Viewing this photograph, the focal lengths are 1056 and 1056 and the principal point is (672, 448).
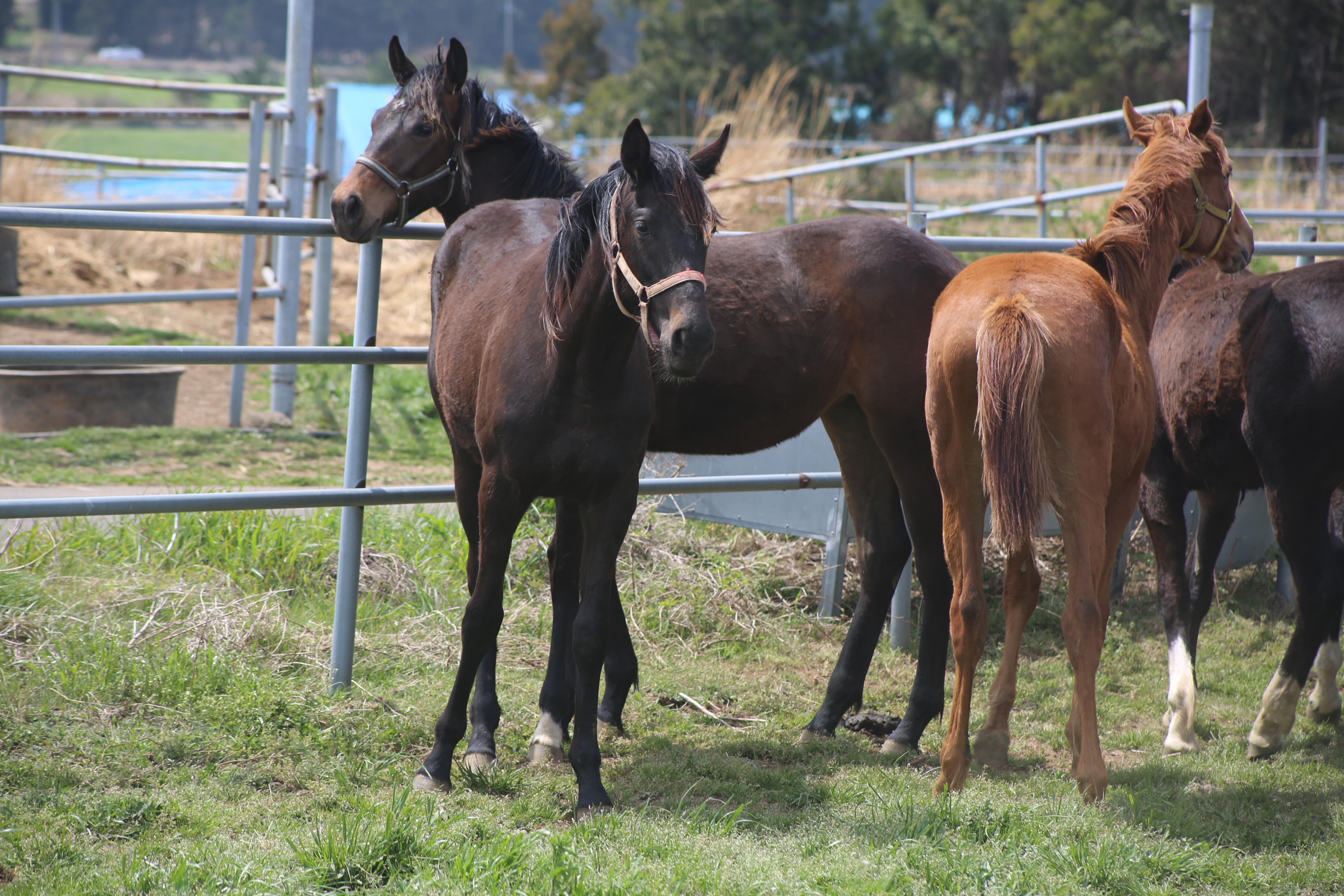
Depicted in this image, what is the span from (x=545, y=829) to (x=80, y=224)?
7.72ft

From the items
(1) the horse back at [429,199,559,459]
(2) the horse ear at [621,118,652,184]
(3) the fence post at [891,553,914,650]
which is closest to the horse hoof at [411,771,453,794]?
(1) the horse back at [429,199,559,459]

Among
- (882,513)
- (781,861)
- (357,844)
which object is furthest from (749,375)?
(357,844)

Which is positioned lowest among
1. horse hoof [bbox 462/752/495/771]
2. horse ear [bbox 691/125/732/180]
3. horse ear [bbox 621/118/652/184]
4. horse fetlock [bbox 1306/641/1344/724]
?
horse hoof [bbox 462/752/495/771]

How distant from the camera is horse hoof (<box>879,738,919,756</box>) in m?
3.71

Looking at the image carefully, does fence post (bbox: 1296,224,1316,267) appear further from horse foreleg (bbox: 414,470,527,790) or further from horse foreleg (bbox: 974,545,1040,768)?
horse foreleg (bbox: 414,470,527,790)

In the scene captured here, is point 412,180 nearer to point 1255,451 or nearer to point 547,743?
point 547,743

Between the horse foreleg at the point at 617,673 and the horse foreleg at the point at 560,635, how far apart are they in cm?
18

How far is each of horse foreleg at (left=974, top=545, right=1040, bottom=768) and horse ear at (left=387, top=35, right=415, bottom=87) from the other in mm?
2901

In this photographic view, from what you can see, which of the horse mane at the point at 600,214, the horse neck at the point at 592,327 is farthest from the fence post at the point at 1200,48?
the horse neck at the point at 592,327

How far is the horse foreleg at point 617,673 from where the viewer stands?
3805 mm

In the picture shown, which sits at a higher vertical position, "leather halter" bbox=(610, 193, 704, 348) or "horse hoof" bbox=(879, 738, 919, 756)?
"leather halter" bbox=(610, 193, 704, 348)

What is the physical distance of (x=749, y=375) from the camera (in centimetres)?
380

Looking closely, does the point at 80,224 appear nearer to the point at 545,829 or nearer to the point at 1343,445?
the point at 545,829

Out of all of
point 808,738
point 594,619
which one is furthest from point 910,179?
point 594,619
